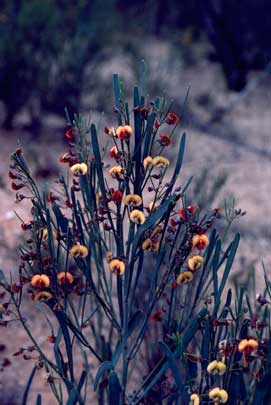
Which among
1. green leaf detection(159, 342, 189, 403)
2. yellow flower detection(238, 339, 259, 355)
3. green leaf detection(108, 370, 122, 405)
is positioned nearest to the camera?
yellow flower detection(238, 339, 259, 355)

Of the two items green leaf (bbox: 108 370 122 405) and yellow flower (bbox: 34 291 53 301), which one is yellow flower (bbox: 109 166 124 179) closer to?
yellow flower (bbox: 34 291 53 301)

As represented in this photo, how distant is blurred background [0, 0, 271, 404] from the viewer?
4.29 metres

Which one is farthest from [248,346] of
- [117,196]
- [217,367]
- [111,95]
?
[111,95]

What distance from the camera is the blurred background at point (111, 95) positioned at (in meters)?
4.29

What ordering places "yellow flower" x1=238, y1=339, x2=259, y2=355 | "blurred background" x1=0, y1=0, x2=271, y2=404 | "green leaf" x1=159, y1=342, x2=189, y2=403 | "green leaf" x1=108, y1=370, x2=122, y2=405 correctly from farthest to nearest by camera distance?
1. "blurred background" x1=0, y1=0, x2=271, y2=404
2. "green leaf" x1=108, y1=370, x2=122, y2=405
3. "green leaf" x1=159, y1=342, x2=189, y2=403
4. "yellow flower" x1=238, y1=339, x2=259, y2=355

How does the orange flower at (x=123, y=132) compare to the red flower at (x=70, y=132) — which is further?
the red flower at (x=70, y=132)

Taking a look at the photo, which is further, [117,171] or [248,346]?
[117,171]

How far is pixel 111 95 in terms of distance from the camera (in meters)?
5.74

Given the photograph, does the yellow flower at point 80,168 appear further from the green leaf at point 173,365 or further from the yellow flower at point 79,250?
the green leaf at point 173,365

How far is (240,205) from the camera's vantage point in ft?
14.6

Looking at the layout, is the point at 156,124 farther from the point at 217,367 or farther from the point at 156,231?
the point at 217,367

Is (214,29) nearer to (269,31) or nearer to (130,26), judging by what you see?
(269,31)

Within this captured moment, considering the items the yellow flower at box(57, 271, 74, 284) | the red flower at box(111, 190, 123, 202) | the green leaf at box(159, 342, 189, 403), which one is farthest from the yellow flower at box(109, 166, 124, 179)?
the green leaf at box(159, 342, 189, 403)

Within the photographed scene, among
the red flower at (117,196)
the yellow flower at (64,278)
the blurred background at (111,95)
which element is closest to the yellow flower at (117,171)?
the red flower at (117,196)
